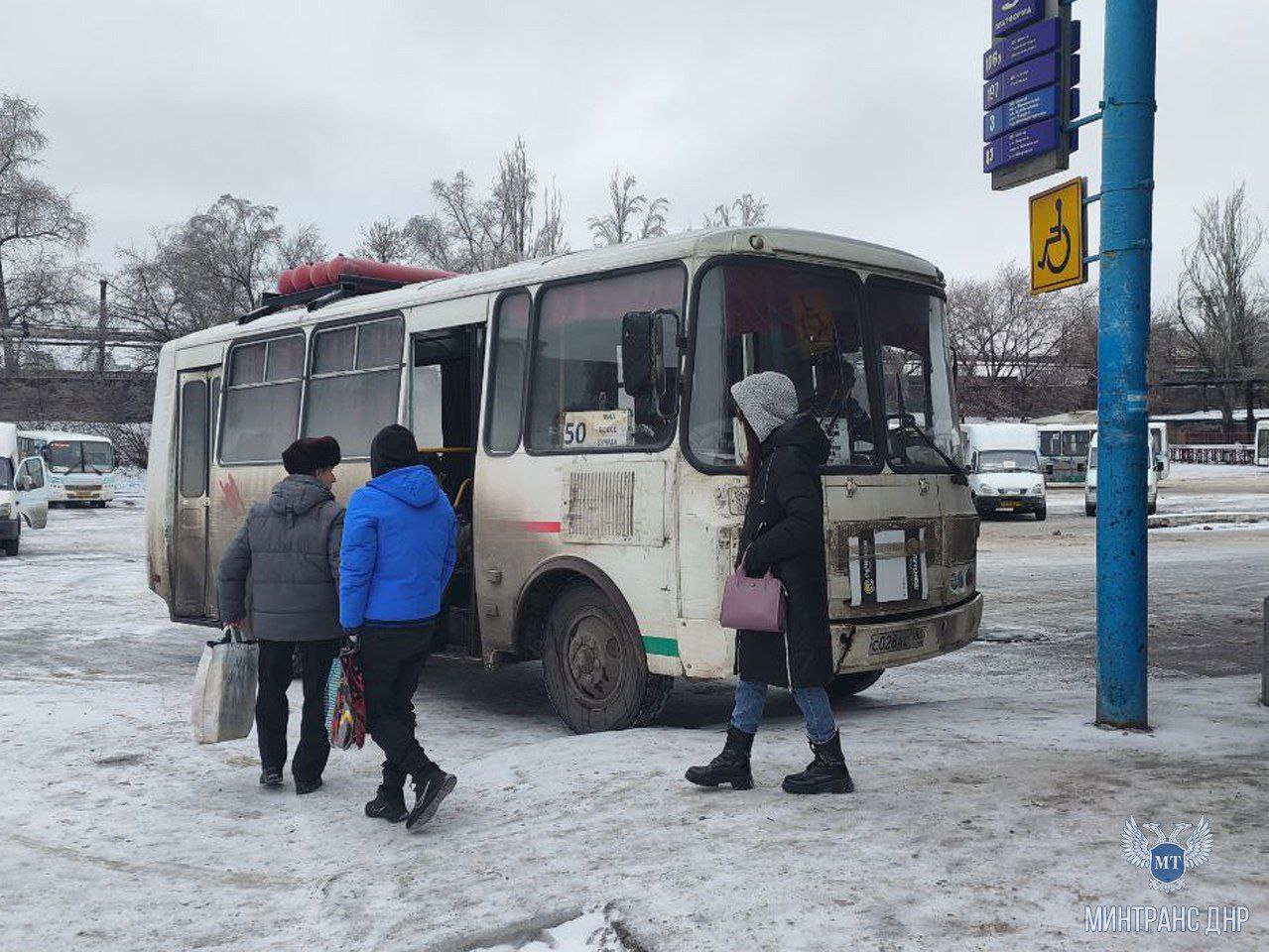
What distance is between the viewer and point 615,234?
48719 millimetres

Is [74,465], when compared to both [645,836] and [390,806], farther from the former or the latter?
[645,836]

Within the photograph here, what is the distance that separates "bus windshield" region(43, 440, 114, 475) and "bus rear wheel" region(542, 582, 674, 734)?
34546 millimetres

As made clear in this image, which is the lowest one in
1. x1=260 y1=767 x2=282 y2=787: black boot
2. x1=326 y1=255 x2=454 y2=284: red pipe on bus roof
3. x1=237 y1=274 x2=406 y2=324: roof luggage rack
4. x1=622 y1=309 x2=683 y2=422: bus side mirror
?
x1=260 y1=767 x2=282 y2=787: black boot

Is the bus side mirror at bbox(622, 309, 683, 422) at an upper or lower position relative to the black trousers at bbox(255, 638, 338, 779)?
upper

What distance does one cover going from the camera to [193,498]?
36.4ft

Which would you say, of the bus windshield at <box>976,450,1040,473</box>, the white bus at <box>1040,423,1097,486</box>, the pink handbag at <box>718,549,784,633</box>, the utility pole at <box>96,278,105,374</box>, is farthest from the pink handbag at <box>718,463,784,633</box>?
the utility pole at <box>96,278,105,374</box>

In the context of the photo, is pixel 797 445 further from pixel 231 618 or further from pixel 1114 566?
pixel 231 618

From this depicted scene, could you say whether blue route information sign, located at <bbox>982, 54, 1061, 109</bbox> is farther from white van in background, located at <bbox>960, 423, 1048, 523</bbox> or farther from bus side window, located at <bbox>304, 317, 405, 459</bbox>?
white van in background, located at <bbox>960, 423, 1048, 523</bbox>

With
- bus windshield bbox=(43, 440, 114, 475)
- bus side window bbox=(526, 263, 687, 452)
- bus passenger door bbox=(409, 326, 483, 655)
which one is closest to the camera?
bus side window bbox=(526, 263, 687, 452)

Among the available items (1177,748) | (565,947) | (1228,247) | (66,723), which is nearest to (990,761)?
(1177,748)

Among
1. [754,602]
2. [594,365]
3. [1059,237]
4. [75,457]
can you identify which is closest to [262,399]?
[594,365]

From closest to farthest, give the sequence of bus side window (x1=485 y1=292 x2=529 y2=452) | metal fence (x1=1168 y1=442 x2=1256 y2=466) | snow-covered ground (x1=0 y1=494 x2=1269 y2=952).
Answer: snow-covered ground (x1=0 y1=494 x2=1269 y2=952) < bus side window (x1=485 y1=292 x2=529 y2=452) < metal fence (x1=1168 y1=442 x2=1256 y2=466)

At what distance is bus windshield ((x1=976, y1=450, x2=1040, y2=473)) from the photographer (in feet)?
101

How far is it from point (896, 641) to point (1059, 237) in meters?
2.41
